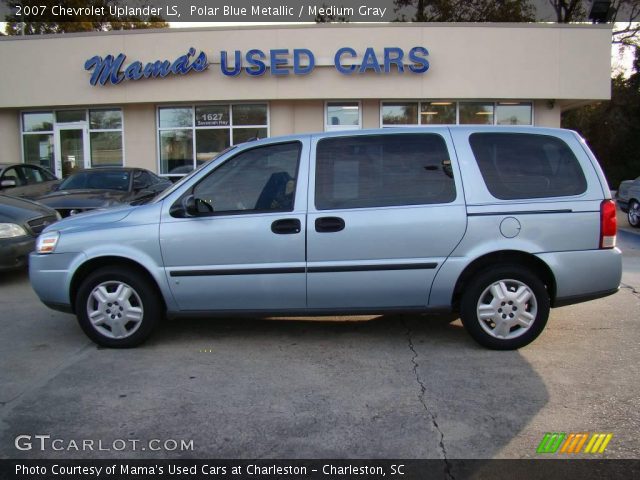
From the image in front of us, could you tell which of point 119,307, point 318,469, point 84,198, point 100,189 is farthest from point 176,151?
point 318,469

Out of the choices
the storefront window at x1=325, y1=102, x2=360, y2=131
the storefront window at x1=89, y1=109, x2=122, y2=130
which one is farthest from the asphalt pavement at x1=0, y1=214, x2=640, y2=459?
the storefront window at x1=89, y1=109, x2=122, y2=130

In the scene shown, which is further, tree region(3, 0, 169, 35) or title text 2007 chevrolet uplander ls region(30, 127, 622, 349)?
tree region(3, 0, 169, 35)

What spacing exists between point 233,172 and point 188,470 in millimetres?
2537

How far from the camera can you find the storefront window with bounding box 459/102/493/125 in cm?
1670

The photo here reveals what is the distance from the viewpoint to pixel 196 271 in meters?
4.61

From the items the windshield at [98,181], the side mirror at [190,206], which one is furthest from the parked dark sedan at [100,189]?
the side mirror at [190,206]

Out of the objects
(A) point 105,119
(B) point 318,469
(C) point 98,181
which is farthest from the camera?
(A) point 105,119

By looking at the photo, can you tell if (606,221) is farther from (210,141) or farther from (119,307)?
(210,141)

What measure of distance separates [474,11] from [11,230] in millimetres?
24998

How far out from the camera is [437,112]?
1678 centimetres

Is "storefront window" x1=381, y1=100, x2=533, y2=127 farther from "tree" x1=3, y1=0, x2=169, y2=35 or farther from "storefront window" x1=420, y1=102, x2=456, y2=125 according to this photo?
"tree" x1=3, y1=0, x2=169, y2=35

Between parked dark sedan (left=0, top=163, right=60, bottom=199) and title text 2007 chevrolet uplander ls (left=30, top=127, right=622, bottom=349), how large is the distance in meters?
6.68

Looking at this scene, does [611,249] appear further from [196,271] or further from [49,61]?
[49,61]

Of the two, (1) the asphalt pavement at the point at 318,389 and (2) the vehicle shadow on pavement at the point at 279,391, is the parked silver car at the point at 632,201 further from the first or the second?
(2) the vehicle shadow on pavement at the point at 279,391
